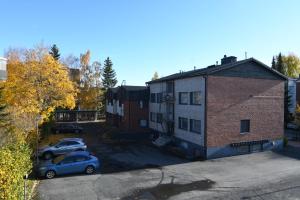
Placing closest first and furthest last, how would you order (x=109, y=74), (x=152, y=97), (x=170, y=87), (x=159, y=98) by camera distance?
(x=170, y=87)
(x=159, y=98)
(x=152, y=97)
(x=109, y=74)

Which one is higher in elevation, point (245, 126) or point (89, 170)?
point (245, 126)

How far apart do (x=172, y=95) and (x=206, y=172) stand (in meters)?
14.0

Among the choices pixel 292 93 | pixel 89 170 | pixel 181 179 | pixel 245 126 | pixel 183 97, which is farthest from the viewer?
pixel 292 93

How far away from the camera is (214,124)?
27.8 meters

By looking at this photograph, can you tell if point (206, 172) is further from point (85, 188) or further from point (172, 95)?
point (172, 95)

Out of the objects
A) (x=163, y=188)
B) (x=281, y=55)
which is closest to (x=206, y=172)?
(x=163, y=188)

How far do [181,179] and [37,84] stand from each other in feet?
59.3

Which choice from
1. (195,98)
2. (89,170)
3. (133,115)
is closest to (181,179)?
(89,170)

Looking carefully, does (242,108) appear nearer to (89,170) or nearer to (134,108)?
(89,170)

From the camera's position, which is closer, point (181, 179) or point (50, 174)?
point (181, 179)

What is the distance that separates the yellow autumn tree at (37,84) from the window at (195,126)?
13.5 m

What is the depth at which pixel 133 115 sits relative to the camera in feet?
141

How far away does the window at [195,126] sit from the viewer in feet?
95.0

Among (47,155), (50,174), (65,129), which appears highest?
(65,129)
